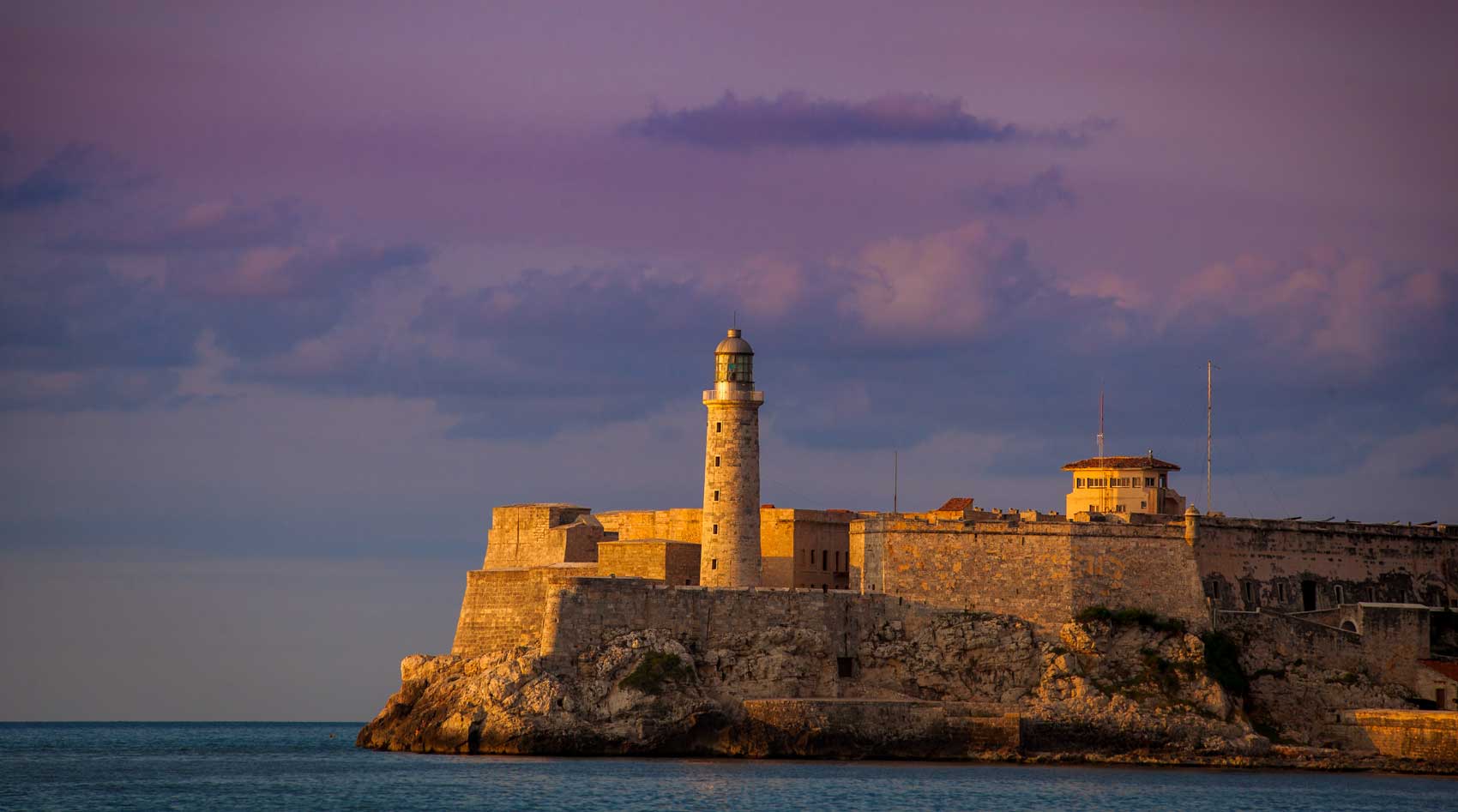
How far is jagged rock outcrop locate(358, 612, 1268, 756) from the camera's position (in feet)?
159

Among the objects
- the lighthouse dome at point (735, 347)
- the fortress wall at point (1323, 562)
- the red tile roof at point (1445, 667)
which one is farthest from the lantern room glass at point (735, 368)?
the red tile roof at point (1445, 667)

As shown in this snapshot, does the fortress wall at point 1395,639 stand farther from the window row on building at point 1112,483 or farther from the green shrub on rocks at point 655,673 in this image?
the green shrub on rocks at point 655,673

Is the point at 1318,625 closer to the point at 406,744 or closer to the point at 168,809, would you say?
the point at 406,744

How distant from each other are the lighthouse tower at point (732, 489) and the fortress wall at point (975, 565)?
9.91ft

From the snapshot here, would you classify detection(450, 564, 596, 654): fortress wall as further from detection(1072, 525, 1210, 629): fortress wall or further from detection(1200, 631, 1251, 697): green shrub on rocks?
detection(1200, 631, 1251, 697): green shrub on rocks

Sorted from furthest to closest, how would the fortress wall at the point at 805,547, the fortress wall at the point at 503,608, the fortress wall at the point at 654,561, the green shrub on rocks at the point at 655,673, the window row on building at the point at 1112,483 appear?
the window row on building at the point at 1112,483, the fortress wall at the point at 805,547, the fortress wall at the point at 654,561, the fortress wall at the point at 503,608, the green shrub on rocks at the point at 655,673

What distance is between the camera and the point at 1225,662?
51.8 meters

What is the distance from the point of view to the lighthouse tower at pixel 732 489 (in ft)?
169

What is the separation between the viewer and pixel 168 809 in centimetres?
4244

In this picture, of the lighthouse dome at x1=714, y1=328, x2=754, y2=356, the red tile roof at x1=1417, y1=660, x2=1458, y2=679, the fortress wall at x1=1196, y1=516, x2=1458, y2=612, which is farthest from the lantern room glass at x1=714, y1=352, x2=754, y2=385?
the red tile roof at x1=1417, y1=660, x2=1458, y2=679

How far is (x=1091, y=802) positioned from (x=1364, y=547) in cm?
1829

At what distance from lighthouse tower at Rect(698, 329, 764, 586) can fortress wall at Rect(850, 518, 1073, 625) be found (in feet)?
9.91

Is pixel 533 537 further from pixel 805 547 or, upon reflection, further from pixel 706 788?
pixel 706 788

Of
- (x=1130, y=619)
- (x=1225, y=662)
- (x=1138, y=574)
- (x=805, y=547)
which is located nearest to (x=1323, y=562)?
(x=1225, y=662)
